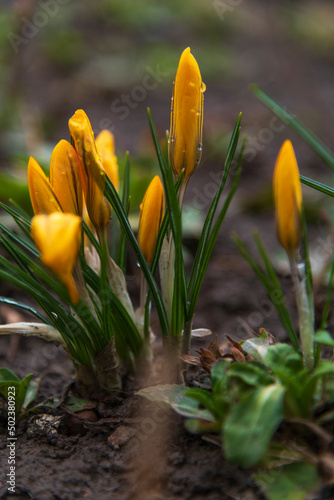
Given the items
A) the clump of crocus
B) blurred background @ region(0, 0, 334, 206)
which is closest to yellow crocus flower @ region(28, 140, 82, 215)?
the clump of crocus

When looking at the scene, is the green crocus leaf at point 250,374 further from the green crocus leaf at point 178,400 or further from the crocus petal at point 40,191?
the crocus petal at point 40,191

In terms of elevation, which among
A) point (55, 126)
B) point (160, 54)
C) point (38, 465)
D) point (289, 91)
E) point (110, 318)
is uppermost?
point (160, 54)

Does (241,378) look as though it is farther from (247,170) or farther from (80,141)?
(247,170)

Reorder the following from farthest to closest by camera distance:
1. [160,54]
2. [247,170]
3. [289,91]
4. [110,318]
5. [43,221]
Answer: [160,54] < [289,91] < [247,170] < [110,318] < [43,221]

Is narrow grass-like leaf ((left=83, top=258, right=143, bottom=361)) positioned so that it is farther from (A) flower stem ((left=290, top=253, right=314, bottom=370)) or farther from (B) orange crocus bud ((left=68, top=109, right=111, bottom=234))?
(A) flower stem ((left=290, top=253, right=314, bottom=370))

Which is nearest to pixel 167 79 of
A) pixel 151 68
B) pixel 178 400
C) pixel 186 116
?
pixel 151 68

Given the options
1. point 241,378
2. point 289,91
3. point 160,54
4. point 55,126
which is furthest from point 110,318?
point 160,54
